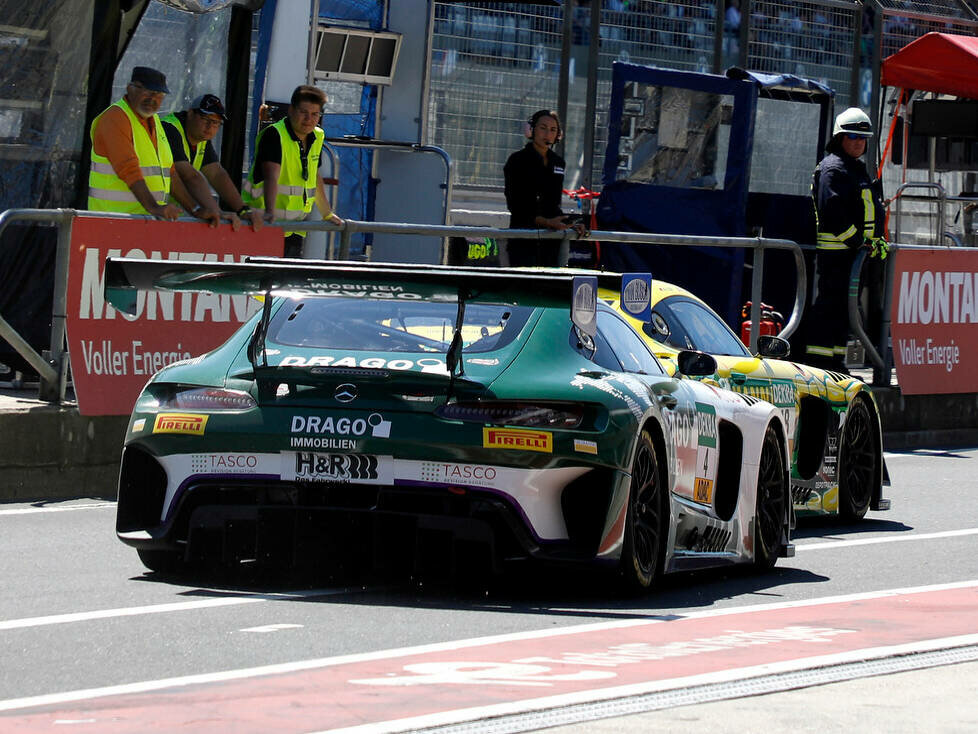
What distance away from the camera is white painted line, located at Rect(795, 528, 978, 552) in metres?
11.0

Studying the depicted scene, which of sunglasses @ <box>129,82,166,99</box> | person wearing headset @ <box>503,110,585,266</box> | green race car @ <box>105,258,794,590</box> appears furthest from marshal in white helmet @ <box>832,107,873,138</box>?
A: green race car @ <box>105,258,794,590</box>

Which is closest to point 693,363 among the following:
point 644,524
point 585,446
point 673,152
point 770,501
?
point 644,524

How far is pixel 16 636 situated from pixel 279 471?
137 centimetres

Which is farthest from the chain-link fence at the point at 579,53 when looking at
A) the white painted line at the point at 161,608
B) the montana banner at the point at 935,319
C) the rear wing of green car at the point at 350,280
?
the white painted line at the point at 161,608

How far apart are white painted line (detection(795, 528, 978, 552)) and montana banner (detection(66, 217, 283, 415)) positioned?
3220 mm

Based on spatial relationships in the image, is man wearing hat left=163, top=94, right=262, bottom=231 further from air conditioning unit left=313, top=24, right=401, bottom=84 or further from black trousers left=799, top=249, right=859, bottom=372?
black trousers left=799, top=249, right=859, bottom=372

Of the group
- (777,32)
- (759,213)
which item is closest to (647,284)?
(759,213)

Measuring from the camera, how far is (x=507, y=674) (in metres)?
6.31

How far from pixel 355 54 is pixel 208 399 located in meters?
10.3

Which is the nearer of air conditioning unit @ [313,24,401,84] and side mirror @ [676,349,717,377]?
side mirror @ [676,349,717,377]

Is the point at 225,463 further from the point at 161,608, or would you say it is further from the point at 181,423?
the point at 161,608

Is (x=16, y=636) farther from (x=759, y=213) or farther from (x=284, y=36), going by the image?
(x=759, y=213)

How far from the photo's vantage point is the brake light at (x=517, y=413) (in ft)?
25.9

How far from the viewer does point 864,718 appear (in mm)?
5738
